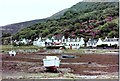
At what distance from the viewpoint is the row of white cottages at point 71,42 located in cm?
657

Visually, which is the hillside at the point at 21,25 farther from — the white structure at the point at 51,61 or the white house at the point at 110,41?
the white house at the point at 110,41

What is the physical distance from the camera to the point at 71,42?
6.60 m

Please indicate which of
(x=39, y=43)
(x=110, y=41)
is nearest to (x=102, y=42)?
(x=110, y=41)

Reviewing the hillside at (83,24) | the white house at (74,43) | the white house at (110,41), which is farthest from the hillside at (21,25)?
the white house at (110,41)

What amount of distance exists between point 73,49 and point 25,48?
0.76 meters

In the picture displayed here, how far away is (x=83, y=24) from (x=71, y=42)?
0.34 m

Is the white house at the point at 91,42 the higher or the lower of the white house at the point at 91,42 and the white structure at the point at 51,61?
the higher

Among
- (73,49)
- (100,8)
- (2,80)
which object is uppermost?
(100,8)

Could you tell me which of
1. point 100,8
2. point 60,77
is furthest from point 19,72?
point 100,8

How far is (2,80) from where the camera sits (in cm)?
668

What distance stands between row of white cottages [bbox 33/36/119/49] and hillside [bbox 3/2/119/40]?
71 mm

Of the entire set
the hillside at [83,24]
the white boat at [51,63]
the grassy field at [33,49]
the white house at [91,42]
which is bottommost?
the white boat at [51,63]

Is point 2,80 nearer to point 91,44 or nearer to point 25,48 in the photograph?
point 25,48

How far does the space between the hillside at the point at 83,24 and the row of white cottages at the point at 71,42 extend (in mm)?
71
